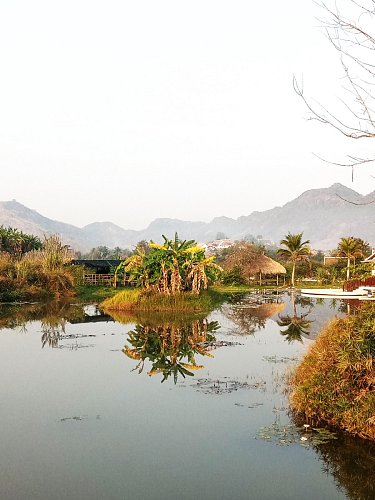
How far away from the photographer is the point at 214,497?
7645mm

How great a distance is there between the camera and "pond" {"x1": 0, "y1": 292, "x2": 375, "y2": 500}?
8047 millimetres

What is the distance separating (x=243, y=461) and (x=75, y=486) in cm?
272

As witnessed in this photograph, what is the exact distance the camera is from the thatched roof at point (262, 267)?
62312mm

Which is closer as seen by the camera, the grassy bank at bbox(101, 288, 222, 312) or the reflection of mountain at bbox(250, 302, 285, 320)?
the grassy bank at bbox(101, 288, 222, 312)

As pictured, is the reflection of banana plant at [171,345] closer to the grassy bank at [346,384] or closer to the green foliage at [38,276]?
the grassy bank at [346,384]

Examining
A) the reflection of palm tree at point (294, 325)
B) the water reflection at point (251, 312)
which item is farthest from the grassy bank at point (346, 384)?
the water reflection at point (251, 312)

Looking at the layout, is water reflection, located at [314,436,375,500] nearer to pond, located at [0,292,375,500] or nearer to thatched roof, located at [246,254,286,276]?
pond, located at [0,292,375,500]

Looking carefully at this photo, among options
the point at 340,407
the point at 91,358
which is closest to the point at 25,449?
the point at 340,407

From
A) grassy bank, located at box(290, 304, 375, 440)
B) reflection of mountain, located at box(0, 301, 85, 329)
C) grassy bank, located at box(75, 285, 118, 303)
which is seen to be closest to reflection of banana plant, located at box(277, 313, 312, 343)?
grassy bank, located at box(290, 304, 375, 440)

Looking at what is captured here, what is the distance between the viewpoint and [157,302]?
96.2 ft

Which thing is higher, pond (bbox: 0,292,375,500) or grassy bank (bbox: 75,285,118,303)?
grassy bank (bbox: 75,285,118,303)

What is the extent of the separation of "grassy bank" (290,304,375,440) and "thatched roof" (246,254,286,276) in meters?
50.9

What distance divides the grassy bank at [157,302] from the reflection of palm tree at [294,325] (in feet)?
15.2

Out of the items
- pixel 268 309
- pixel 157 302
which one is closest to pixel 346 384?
pixel 157 302
